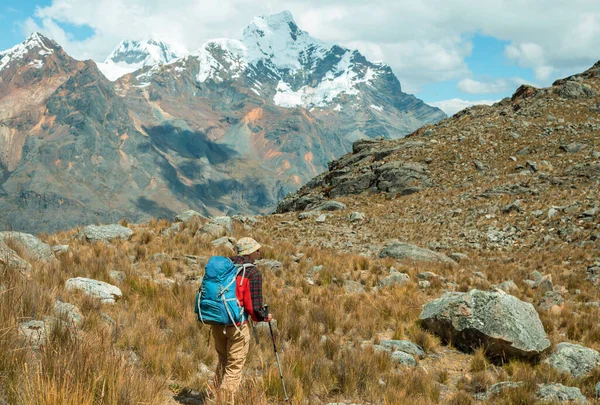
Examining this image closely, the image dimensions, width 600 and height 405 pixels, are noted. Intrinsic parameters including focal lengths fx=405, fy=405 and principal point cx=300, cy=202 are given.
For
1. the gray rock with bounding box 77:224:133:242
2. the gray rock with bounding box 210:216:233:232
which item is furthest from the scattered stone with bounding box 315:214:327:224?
the gray rock with bounding box 77:224:133:242

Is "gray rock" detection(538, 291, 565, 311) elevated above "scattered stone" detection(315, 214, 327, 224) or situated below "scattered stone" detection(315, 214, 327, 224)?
below

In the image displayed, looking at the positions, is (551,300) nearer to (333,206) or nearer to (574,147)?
(333,206)

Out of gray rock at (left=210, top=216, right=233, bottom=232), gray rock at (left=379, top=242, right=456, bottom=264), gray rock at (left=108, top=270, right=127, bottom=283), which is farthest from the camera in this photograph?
gray rock at (left=210, top=216, right=233, bottom=232)

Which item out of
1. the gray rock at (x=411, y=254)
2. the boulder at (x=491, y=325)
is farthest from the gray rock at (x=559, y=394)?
the gray rock at (x=411, y=254)

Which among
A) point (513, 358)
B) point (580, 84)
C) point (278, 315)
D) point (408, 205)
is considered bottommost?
point (513, 358)

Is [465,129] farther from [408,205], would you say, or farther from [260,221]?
[260,221]

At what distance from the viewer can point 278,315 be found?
29.1 feet

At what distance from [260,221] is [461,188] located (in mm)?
15956

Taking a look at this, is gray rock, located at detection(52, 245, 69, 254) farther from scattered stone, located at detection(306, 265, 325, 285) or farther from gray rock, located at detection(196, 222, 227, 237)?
scattered stone, located at detection(306, 265, 325, 285)

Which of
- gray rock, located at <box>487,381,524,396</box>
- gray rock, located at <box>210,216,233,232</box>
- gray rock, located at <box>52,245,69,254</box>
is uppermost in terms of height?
gray rock, located at <box>210,216,233,232</box>

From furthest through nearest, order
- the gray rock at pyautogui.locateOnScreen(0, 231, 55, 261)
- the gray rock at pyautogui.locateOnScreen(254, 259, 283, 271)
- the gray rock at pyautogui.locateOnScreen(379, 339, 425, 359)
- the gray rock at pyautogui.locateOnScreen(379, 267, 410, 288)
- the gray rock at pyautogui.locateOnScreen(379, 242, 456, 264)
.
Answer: the gray rock at pyautogui.locateOnScreen(379, 242, 456, 264) → the gray rock at pyautogui.locateOnScreen(254, 259, 283, 271) → the gray rock at pyautogui.locateOnScreen(379, 267, 410, 288) → the gray rock at pyautogui.locateOnScreen(0, 231, 55, 261) → the gray rock at pyautogui.locateOnScreen(379, 339, 425, 359)

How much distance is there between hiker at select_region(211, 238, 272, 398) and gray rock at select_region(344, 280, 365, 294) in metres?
7.39

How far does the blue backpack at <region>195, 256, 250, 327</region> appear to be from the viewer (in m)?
5.14

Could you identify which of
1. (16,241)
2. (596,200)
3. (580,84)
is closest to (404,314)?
(16,241)
